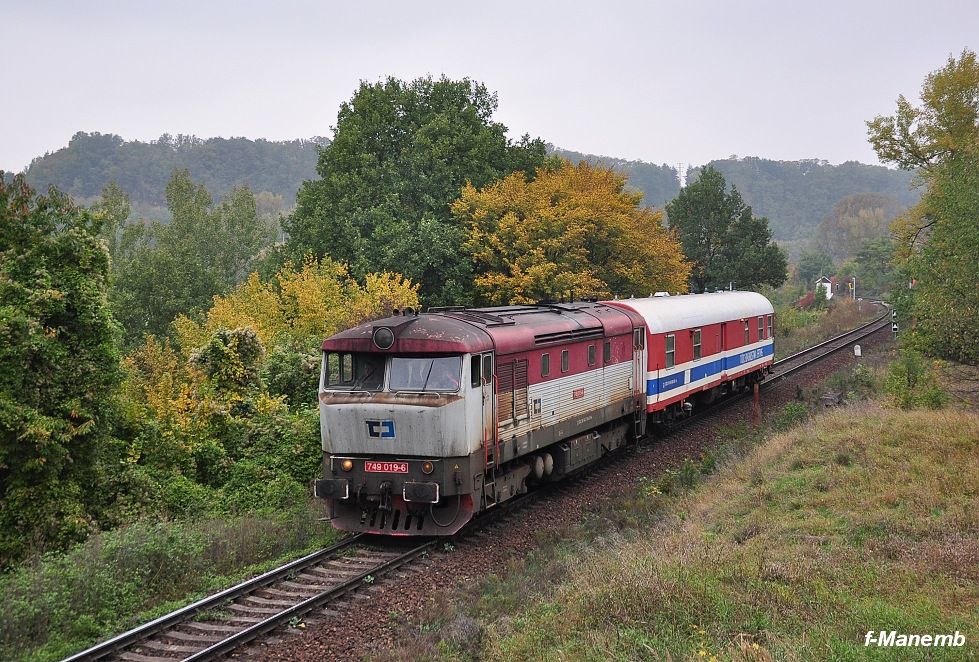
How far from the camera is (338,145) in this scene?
3978 centimetres

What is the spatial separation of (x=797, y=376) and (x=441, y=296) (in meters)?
16.2

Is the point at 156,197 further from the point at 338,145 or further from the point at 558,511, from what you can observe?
the point at 558,511

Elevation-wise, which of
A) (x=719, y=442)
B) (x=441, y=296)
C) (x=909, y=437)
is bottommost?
(x=719, y=442)

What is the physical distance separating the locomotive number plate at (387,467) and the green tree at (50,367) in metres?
5.24

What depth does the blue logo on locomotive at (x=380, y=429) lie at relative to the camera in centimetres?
1348

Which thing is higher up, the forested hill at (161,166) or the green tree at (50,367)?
the forested hill at (161,166)

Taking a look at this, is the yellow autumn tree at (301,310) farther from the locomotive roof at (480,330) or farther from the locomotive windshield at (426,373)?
the locomotive windshield at (426,373)

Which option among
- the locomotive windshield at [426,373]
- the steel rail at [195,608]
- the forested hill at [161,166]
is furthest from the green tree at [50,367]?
the forested hill at [161,166]

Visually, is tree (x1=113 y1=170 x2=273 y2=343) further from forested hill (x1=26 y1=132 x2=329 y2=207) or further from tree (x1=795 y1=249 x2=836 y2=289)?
tree (x1=795 y1=249 x2=836 y2=289)

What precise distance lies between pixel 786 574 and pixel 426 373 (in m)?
6.40

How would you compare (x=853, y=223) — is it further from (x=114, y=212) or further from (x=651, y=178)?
(x=114, y=212)

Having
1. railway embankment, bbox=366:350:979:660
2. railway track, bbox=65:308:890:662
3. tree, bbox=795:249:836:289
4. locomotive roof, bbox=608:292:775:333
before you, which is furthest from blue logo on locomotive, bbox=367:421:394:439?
tree, bbox=795:249:836:289

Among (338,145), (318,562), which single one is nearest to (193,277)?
(338,145)

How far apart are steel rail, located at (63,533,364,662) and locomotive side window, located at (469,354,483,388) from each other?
351 cm
